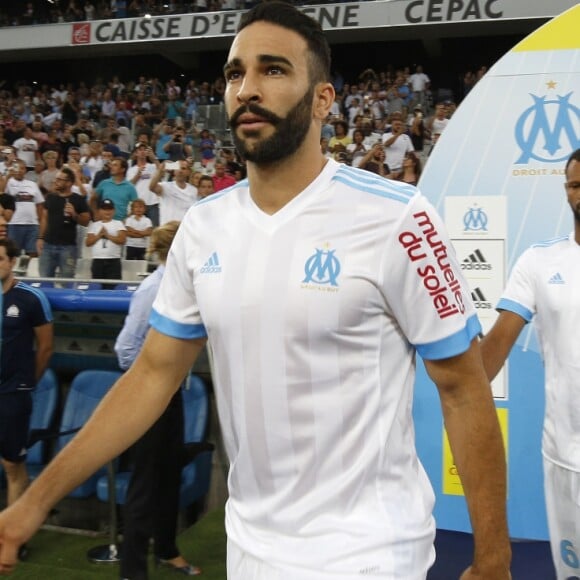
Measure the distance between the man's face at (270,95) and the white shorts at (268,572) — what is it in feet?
2.52

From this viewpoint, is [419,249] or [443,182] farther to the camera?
[443,182]

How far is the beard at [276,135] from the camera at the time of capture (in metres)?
1.50

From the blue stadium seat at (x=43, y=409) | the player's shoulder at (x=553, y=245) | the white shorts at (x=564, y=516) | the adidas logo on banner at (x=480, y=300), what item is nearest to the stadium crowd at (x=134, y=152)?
the blue stadium seat at (x=43, y=409)

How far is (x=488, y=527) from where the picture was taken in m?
1.43

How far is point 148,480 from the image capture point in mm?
4004

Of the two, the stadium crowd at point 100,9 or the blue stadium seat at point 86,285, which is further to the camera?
the stadium crowd at point 100,9

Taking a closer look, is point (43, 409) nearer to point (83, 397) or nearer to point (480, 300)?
point (83, 397)

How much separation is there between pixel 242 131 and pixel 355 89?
14.7 metres

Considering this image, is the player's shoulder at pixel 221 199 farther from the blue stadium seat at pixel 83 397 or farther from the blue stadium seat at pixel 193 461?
the blue stadium seat at pixel 83 397

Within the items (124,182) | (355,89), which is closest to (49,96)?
(355,89)

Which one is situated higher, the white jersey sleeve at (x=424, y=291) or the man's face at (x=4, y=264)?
the man's face at (x=4, y=264)

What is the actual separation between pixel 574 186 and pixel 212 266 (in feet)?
5.86

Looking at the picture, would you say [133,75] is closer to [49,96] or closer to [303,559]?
[49,96]

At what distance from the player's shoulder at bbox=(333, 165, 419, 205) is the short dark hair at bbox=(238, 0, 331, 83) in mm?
196
